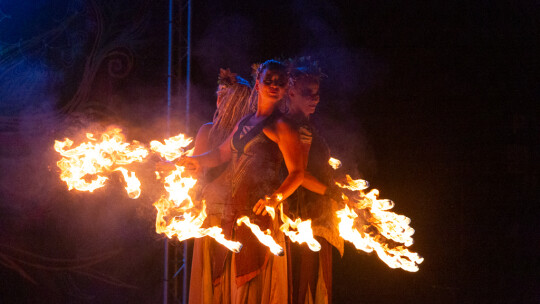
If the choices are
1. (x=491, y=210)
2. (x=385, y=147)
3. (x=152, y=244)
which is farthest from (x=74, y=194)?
(x=491, y=210)

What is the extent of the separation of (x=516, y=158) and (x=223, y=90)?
2364 millimetres

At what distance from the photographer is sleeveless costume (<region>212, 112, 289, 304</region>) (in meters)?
2.48

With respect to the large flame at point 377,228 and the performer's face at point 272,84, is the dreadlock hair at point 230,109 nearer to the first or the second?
the performer's face at point 272,84

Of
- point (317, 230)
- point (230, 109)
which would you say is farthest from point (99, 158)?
point (317, 230)

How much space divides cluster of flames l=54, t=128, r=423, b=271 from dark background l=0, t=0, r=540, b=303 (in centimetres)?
94

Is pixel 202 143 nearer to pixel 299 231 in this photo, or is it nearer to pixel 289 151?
pixel 289 151

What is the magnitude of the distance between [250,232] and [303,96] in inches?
37.0

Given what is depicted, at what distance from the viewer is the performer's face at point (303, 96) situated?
269 cm

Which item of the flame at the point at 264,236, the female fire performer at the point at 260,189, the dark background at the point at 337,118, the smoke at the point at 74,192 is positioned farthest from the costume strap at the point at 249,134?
the smoke at the point at 74,192

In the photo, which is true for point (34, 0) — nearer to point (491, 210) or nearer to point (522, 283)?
point (491, 210)

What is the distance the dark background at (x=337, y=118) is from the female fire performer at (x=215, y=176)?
3.03ft

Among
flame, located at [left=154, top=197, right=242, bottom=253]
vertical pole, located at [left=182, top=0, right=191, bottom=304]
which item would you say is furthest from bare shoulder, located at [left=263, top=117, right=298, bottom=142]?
vertical pole, located at [left=182, top=0, right=191, bottom=304]

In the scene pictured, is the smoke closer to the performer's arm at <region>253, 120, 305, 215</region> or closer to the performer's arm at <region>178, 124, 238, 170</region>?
the performer's arm at <region>178, 124, 238, 170</region>

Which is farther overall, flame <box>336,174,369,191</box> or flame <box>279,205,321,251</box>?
flame <box>336,174,369,191</box>
